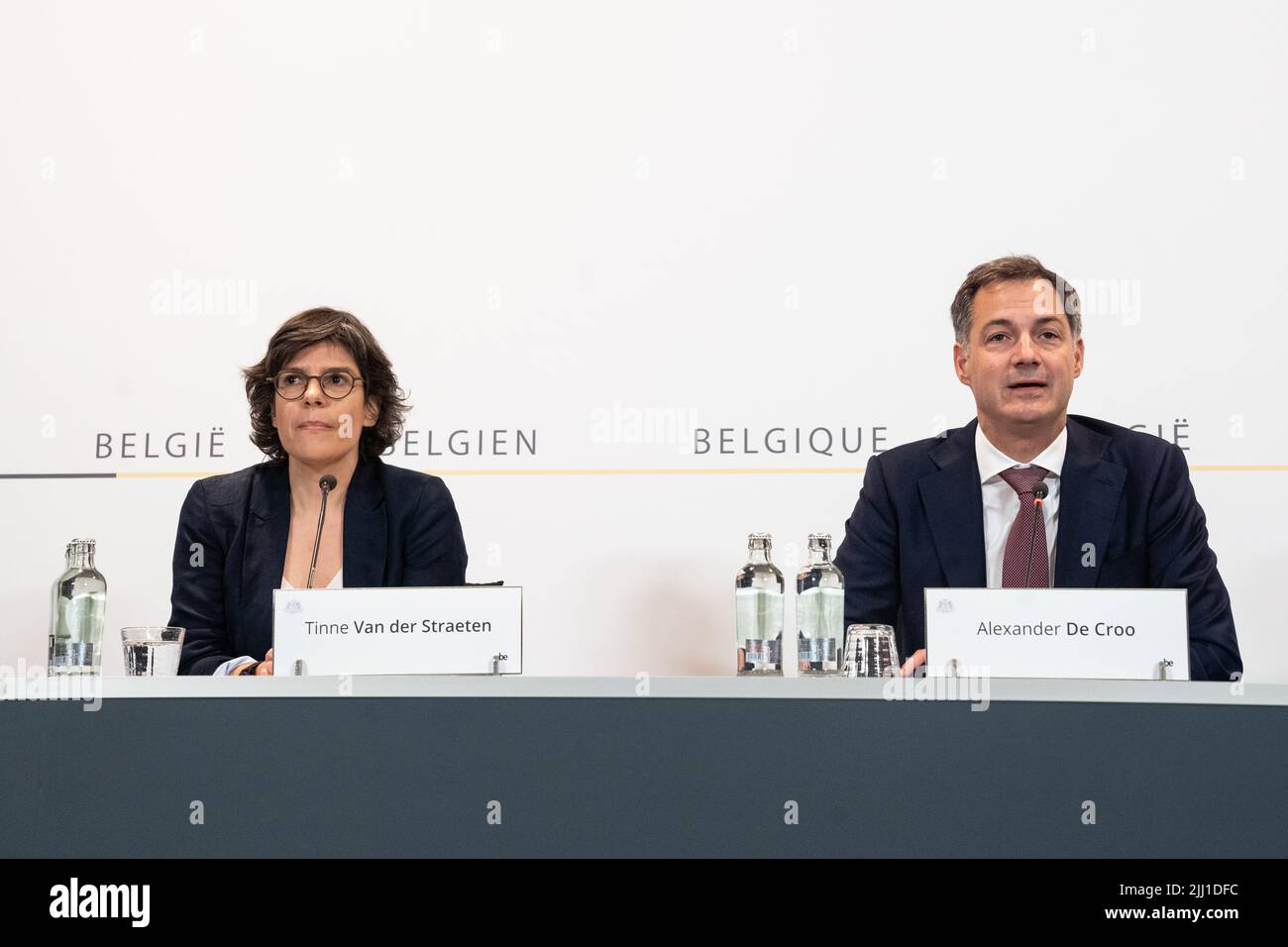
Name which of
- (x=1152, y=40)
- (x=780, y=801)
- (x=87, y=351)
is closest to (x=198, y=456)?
(x=87, y=351)

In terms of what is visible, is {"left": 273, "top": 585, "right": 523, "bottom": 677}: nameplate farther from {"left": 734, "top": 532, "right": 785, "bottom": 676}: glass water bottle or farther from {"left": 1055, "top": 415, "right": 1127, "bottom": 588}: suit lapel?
{"left": 1055, "top": 415, "right": 1127, "bottom": 588}: suit lapel

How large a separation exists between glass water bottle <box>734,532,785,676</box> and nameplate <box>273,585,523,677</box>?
0.72m

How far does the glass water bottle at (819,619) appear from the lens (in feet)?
7.07

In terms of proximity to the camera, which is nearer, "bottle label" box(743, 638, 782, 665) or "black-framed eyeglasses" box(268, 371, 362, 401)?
"bottle label" box(743, 638, 782, 665)

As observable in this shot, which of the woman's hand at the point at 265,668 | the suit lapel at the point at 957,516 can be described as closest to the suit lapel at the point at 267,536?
the woman's hand at the point at 265,668

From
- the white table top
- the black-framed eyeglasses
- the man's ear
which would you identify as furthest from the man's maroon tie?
the black-framed eyeglasses

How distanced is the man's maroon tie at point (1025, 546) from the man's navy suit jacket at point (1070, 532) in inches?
1.2

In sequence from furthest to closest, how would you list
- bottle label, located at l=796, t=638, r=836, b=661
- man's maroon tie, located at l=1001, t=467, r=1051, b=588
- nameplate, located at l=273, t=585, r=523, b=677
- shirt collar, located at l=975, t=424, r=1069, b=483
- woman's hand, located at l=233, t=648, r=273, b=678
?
1. shirt collar, located at l=975, t=424, r=1069, b=483
2. man's maroon tie, located at l=1001, t=467, r=1051, b=588
3. bottle label, located at l=796, t=638, r=836, b=661
4. woman's hand, located at l=233, t=648, r=273, b=678
5. nameplate, located at l=273, t=585, r=523, b=677

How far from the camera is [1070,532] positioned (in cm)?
246

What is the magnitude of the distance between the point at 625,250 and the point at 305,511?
104cm

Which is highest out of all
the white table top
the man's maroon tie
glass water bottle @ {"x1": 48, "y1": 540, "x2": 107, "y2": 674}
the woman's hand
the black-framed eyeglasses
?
the black-framed eyeglasses

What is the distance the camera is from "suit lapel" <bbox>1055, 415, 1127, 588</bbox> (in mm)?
2449

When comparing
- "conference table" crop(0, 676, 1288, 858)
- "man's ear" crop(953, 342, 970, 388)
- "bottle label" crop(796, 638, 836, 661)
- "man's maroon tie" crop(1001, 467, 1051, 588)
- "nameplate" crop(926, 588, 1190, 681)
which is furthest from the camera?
"man's ear" crop(953, 342, 970, 388)

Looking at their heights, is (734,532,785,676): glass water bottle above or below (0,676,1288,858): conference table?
above
